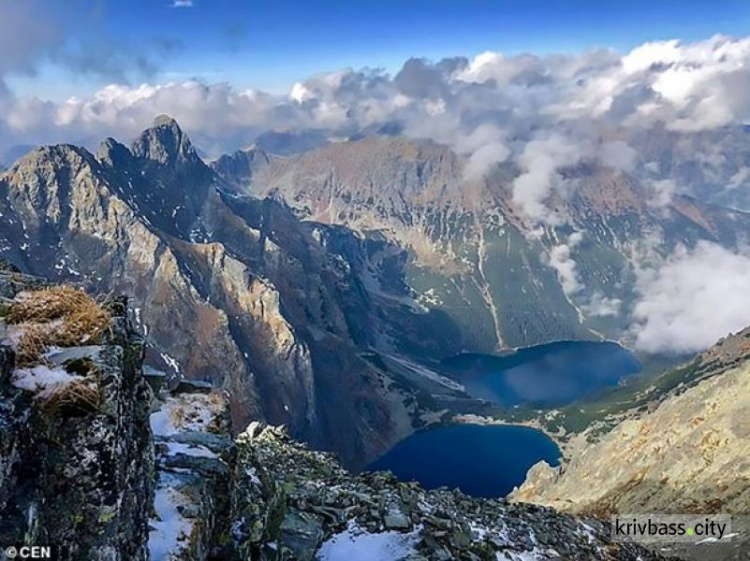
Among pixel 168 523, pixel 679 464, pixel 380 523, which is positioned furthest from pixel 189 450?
pixel 679 464

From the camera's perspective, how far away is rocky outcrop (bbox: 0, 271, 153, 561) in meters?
10.9

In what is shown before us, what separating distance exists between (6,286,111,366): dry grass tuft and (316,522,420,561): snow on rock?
41.2ft

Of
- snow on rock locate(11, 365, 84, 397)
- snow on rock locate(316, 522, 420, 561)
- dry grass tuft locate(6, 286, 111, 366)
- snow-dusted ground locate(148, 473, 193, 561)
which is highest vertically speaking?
dry grass tuft locate(6, 286, 111, 366)

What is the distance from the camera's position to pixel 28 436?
37.0 feet

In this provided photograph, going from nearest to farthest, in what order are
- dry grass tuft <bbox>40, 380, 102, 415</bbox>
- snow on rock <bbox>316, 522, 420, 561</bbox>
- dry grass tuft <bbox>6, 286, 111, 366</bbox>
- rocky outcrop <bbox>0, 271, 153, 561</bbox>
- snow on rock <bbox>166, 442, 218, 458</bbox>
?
rocky outcrop <bbox>0, 271, 153, 561</bbox> < dry grass tuft <bbox>40, 380, 102, 415</bbox> < dry grass tuft <bbox>6, 286, 111, 366</bbox> < snow on rock <bbox>166, 442, 218, 458</bbox> < snow on rock <bbox>316, 522, 420, 561</bbox>

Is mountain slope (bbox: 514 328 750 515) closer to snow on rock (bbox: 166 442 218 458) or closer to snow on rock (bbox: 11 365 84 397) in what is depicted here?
snow on rock (bbox: 166 442 218 458)

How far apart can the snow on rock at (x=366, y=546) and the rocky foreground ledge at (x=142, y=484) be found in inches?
2.2

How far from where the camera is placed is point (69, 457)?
37.9 feet

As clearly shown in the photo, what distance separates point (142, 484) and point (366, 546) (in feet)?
39.5

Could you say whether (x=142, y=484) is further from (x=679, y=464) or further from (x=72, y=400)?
(x=679, y=464)

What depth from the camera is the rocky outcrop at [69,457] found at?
10898mm

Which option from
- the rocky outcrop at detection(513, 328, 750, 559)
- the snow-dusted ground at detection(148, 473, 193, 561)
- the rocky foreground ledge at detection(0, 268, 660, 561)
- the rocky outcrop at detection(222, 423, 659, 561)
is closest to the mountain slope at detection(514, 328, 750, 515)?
the rocky outcrop at detection(513, 328, 750, 559)

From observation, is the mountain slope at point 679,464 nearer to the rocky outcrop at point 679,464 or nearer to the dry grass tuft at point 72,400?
the rocky outcrop at point 679,464

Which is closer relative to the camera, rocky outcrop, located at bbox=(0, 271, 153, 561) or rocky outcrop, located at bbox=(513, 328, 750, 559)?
rocky outcrop, located at bbox=(0, 271, 153, 561)
